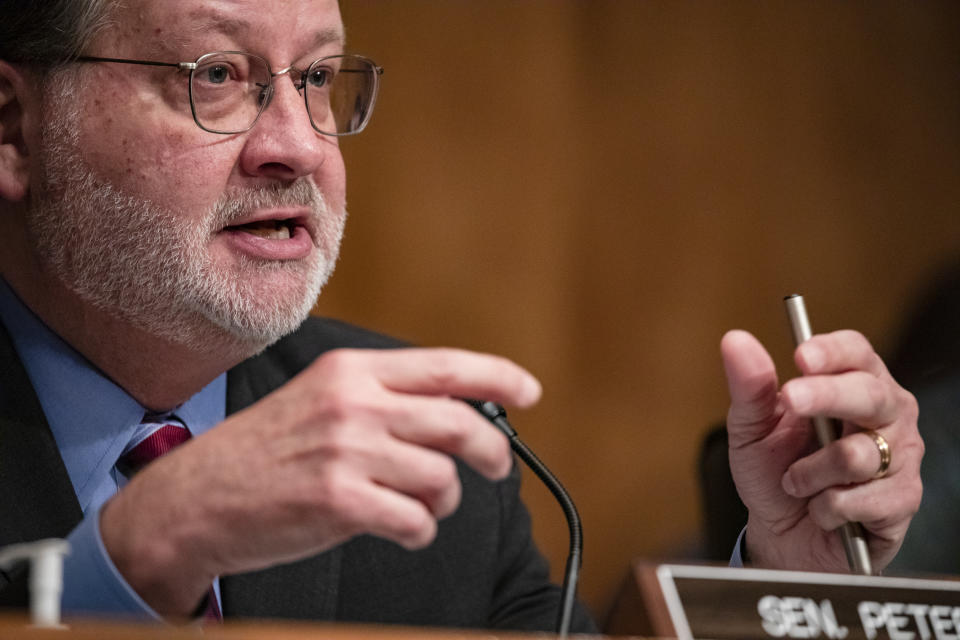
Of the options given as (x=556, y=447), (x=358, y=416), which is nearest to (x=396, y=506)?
(x=358, y=416)

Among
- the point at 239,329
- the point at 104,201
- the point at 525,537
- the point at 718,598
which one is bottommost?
the point at 525,537

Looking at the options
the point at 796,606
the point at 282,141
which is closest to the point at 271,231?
the point at 282,141

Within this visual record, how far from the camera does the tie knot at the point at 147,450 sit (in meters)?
1.20

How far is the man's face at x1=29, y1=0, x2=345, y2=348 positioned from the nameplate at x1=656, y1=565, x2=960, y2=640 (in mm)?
655

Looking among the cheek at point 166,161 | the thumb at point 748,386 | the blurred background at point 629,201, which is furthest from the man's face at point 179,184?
the blurred background at point 629,201

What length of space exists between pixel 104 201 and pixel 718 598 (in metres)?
0.82

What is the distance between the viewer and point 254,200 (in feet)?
3.80

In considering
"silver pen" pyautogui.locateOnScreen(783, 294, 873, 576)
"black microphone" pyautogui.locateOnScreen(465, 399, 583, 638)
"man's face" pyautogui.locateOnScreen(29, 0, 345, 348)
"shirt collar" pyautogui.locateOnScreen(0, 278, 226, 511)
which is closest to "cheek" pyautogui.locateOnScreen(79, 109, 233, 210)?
"man's face" pyautogui.locateOnScreen(29, 0, 345, 348)

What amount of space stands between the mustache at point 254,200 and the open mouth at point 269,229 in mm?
25

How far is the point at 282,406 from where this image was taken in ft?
2.43

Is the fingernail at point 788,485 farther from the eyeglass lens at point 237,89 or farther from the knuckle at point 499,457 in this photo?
the eyeglass lens at point 237,89

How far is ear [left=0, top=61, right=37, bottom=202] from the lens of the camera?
1210 mm

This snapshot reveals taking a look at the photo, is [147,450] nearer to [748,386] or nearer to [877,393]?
[748,386]

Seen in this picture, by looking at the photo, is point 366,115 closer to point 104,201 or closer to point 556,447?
point 104,201
